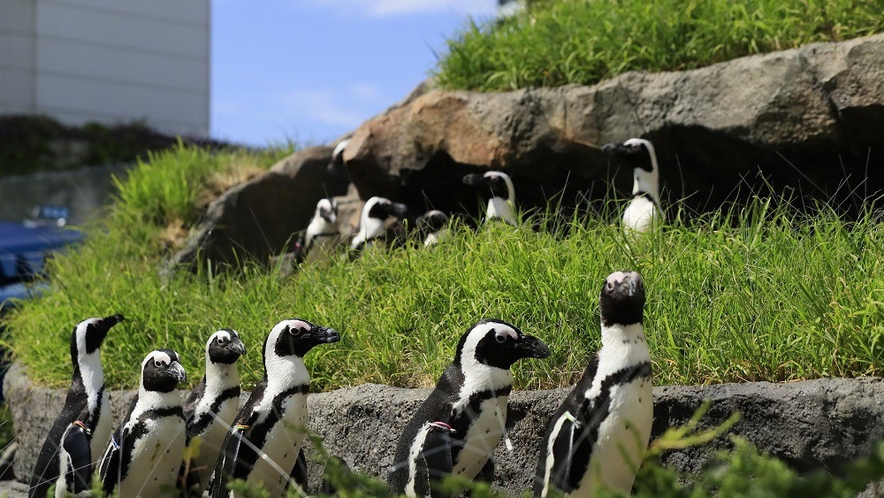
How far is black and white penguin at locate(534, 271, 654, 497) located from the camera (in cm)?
338

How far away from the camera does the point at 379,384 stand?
468 cm

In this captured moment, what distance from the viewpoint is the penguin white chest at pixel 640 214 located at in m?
5.52

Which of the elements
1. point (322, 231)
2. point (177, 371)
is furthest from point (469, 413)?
point (322, 231)

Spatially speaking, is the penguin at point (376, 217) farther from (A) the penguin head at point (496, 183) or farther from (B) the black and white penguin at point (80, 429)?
(B) the black and white penguin at point (80, 429)

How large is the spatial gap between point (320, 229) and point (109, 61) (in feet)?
60.5

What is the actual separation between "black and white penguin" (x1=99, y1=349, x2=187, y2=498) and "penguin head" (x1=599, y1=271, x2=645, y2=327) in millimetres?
1880

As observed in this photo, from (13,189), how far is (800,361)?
610 inches

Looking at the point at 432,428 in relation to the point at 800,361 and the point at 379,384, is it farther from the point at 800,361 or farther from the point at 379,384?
the point at 800,361

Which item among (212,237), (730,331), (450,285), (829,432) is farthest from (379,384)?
(212,237)

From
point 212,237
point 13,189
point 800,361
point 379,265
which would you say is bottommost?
point 13,189

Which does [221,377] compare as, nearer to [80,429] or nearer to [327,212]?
[80,429]

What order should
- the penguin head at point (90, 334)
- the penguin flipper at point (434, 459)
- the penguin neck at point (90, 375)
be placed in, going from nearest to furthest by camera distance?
1. the penguin flipper at point (434, 459)
2. the penguin neck at point (90, 375)
3. the penguin head at point (90, 334)

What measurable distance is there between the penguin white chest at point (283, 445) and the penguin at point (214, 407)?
480 millimetres

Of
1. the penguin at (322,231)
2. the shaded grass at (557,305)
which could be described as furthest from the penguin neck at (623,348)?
the penguin at (322,231)
